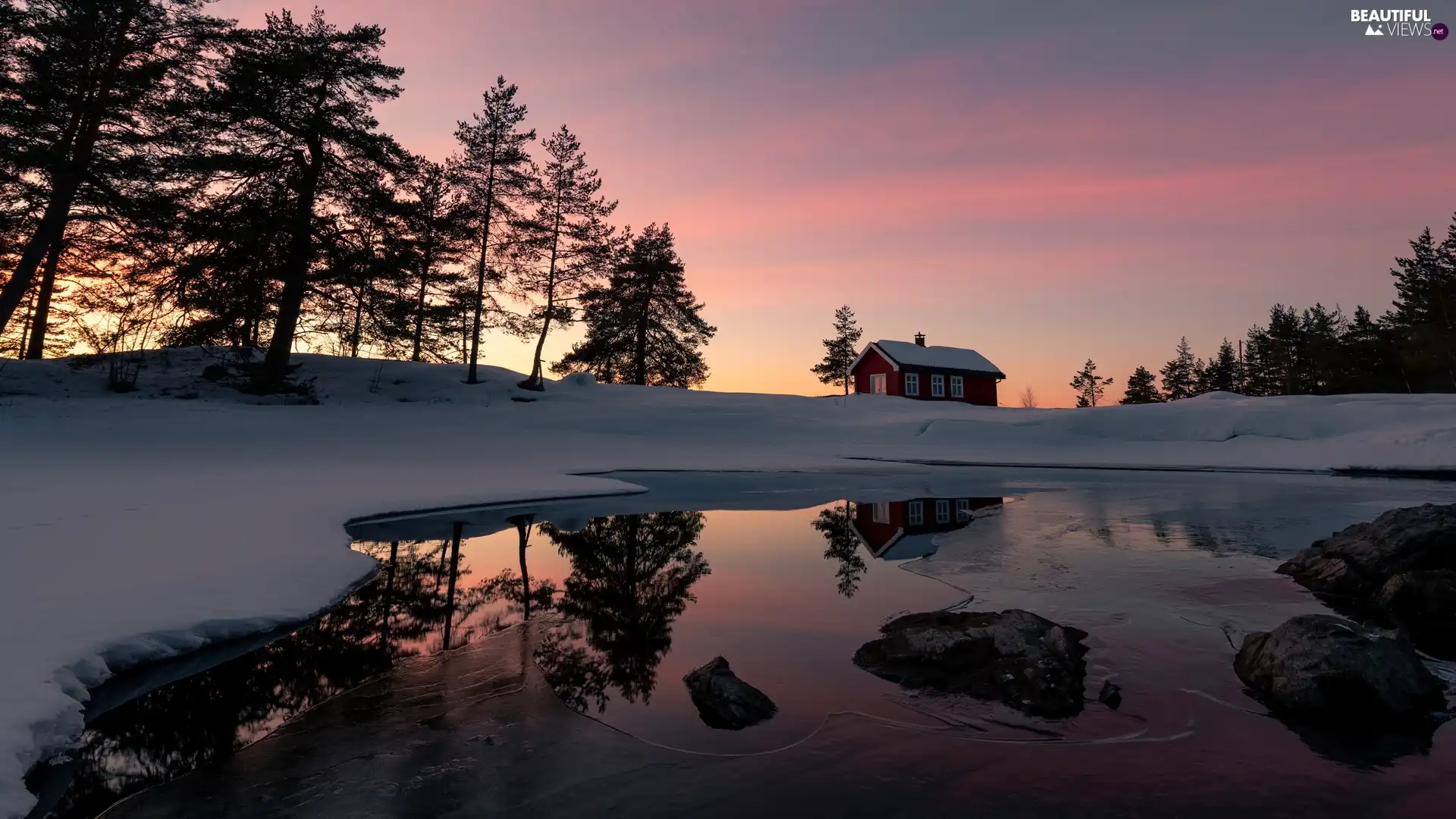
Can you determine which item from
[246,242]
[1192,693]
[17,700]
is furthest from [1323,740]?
[246,242]

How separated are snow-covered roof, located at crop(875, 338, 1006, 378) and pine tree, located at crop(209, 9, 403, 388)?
34.5 meters

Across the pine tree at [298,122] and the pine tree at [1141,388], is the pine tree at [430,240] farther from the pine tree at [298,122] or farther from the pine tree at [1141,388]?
the pine tree at [1141,388]

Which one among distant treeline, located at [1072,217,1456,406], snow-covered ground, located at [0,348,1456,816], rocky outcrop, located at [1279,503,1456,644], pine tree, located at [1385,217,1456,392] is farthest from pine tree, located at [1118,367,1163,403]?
rocky outcrop, located at [1279,503,1456,644]

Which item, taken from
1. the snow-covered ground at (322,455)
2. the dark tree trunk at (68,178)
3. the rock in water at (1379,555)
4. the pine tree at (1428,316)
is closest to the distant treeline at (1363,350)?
the pine tree at (1428,316)

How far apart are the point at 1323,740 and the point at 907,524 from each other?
345 inches

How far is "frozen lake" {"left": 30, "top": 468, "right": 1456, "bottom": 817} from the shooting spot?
3922mm

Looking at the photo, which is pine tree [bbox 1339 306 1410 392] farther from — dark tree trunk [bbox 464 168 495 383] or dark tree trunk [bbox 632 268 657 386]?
dark tree trunk [bbox 464 168 495 383]

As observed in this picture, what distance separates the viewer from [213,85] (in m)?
23.5

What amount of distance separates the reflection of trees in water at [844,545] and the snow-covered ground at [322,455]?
522 cm

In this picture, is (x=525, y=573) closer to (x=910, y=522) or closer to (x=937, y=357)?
(x=910, y=522)

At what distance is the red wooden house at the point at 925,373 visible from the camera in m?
48.6

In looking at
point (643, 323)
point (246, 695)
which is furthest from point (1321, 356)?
point (246, 695)

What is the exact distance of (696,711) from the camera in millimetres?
5109

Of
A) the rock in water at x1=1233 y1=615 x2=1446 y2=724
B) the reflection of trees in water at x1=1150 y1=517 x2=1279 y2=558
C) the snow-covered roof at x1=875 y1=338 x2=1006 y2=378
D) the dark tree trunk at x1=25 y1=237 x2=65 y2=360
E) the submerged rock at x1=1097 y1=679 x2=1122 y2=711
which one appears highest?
the snow-covered roof at x1=875 y1=338 x2=1006 y2=378
